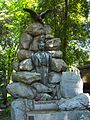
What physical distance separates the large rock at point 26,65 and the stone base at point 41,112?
993mm

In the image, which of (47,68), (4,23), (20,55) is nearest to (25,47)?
(20,55)

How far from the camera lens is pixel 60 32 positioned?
15352mm

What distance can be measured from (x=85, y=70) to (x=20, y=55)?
284 inches

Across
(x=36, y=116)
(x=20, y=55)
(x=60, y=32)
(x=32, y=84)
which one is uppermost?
(x=60, y=32)

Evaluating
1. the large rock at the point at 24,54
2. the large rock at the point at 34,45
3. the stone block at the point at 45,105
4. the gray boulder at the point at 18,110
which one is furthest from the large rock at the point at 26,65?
the stone block at the point at 45,105

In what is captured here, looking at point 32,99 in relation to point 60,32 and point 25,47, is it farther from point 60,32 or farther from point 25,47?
point 60,32

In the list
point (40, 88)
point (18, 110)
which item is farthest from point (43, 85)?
point (18, 110)

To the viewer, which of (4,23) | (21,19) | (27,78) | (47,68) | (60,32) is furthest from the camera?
(4,23)

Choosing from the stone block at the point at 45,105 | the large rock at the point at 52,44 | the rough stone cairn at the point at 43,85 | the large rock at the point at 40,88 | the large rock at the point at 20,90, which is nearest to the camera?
the rough stone cairn at the point at 43,85

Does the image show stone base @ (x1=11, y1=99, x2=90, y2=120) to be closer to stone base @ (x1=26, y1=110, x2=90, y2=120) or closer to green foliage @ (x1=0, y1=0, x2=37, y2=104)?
stone base @ (x1=26, y1=110, x2=90, y2=120)

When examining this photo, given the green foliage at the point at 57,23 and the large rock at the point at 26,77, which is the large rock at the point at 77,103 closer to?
the large rock at the point at 26,77

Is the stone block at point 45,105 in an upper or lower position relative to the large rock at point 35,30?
lower

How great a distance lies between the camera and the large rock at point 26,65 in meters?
9.21

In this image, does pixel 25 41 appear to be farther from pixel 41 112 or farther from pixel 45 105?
pixel 41 112
